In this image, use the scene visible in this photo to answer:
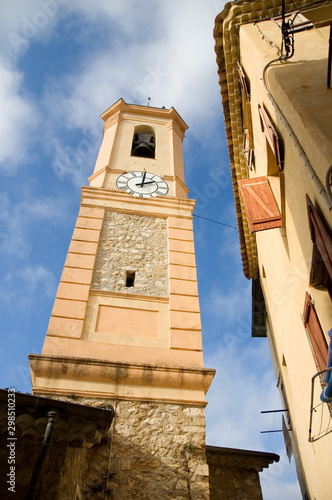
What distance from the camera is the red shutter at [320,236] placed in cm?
414

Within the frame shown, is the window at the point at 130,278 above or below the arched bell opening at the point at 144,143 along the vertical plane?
below

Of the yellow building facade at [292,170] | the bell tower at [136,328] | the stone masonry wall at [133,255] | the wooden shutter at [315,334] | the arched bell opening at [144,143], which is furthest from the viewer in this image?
the arched bell opening at [144,143]

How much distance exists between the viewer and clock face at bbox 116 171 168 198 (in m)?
10.6

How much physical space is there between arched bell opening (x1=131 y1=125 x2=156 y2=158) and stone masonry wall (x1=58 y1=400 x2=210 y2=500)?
29.0 feet

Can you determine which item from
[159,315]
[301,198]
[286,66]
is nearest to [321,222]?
[301,198]

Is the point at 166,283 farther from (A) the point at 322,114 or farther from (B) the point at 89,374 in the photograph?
(A) the point at 322,114

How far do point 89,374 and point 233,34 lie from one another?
312 inches

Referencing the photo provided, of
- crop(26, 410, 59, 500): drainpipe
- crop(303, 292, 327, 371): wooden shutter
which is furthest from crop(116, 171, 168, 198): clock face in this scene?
crop(26, 410, 59, 500): drainpipe

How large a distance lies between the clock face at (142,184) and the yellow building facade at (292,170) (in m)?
2.13

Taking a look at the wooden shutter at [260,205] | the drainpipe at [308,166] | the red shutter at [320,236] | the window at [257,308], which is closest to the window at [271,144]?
the wooden shutter at [260,205]

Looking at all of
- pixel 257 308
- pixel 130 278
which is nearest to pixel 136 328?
pixel 130 278

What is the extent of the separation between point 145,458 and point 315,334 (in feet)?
9.34

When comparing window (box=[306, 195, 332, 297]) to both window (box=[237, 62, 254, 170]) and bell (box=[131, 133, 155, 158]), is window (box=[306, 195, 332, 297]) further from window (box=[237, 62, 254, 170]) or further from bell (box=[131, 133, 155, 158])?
bell (box=[131, 133, 155, 158])

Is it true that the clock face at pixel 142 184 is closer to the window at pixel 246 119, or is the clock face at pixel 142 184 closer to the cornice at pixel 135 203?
the cornice at pixel 135 203
